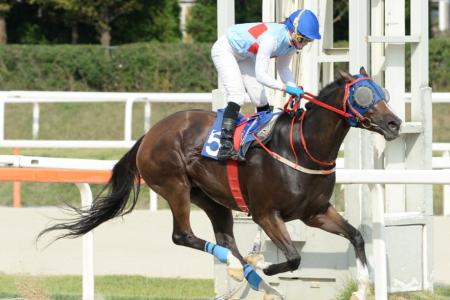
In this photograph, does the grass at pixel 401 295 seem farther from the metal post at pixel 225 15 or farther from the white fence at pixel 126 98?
the white fence at pixel 126 98

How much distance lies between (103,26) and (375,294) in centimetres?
1924

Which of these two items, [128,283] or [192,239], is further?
[128,283]

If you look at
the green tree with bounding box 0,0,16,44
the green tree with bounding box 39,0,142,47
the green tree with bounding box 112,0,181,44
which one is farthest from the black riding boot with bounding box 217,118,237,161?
the green tree with bounding box 112,0,181,44

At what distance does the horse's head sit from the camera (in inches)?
215

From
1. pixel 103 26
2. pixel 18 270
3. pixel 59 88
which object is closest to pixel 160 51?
pixel 59 88

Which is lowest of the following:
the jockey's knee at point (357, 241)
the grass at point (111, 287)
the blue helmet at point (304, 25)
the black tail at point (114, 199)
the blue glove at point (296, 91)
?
the grass at point (111, 287)

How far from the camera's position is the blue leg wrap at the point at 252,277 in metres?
5.88

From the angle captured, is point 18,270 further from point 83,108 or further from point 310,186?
point 83,108

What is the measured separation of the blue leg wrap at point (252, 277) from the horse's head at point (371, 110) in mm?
915

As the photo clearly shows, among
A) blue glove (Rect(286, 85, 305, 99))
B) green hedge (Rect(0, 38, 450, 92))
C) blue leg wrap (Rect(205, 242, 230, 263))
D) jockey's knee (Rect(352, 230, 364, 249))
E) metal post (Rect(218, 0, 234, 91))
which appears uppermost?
A: green hedge (Rect(0, 38, 450, 92))

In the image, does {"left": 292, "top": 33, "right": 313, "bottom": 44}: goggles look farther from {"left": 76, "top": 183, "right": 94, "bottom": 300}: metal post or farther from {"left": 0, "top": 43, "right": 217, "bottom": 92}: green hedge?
{"left": 0, "top": 43, "right": 217, "bottom": 92}: green hedge

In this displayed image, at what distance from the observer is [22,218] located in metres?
9.91

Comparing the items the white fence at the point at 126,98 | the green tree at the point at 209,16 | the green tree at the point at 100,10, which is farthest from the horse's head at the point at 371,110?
the green tree at the point at 209,16

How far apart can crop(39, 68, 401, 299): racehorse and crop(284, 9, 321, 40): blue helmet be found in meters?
0.25
